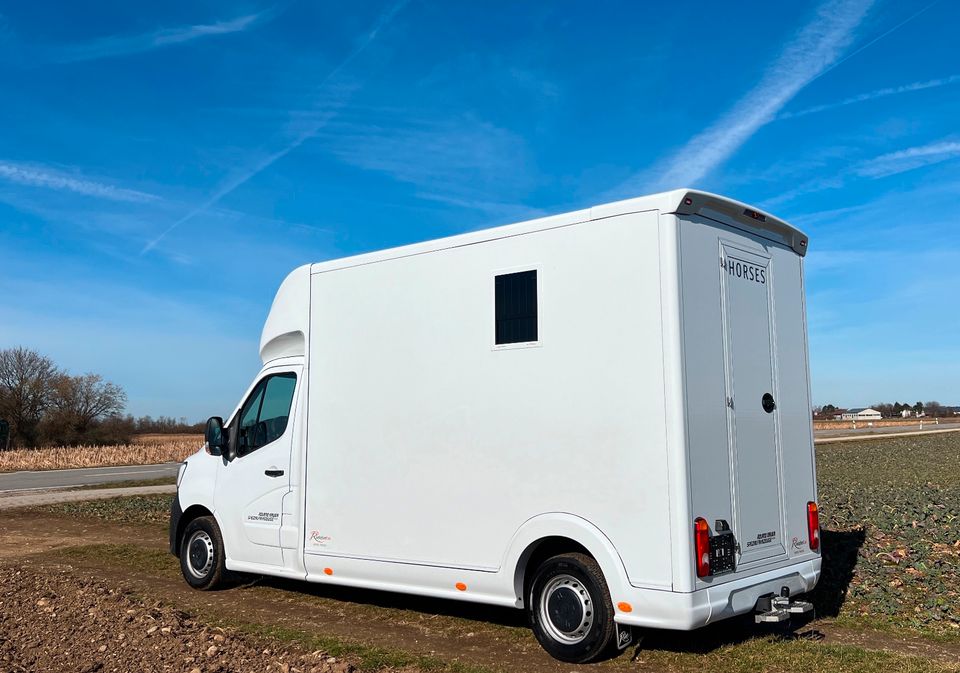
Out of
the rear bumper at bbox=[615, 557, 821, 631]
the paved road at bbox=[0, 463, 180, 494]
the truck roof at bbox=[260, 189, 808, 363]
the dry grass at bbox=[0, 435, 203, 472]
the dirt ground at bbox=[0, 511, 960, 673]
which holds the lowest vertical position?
the paved road at bbox=[0, 463, 180, 494]

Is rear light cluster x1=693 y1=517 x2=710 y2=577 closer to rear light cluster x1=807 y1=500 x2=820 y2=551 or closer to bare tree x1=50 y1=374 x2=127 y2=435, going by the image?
rear light cluster x1=807 y1=500 x2=820 y2=551

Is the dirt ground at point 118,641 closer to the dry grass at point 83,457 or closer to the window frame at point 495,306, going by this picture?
the window frame at point 495,306

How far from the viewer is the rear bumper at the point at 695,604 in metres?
5.11

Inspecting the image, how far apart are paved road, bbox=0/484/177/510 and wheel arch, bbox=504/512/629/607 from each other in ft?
49.8

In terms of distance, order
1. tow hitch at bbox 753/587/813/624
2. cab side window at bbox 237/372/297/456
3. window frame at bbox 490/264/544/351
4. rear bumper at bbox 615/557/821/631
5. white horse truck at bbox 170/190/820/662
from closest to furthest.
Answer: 1. rear bumper at bbox 615/557/821/631
2. white horse truck at bbox 170/190/820/662
3. tow hitch at bbox 753/587/813/624
4. window frame at bbox 490/264/544/351
5. cab side window at bbox 237/372/297/456

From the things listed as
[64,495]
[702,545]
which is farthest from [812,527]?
[64,495]

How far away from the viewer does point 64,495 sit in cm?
2100

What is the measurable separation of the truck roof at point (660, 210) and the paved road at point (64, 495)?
47.2 ft

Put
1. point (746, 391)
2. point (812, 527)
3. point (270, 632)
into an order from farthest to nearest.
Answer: point (270, 632)
point (812, 527)
point (746, 391)

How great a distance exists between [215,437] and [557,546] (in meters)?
4.24

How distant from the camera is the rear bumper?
5.11 metres

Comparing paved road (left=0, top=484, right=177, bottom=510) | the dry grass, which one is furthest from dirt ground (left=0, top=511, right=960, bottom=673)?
the dry grass

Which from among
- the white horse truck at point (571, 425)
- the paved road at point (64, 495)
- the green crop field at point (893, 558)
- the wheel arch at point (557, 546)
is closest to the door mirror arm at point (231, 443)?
the white horse truck at point (571, 425)

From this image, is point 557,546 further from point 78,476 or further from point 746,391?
point 78,476
